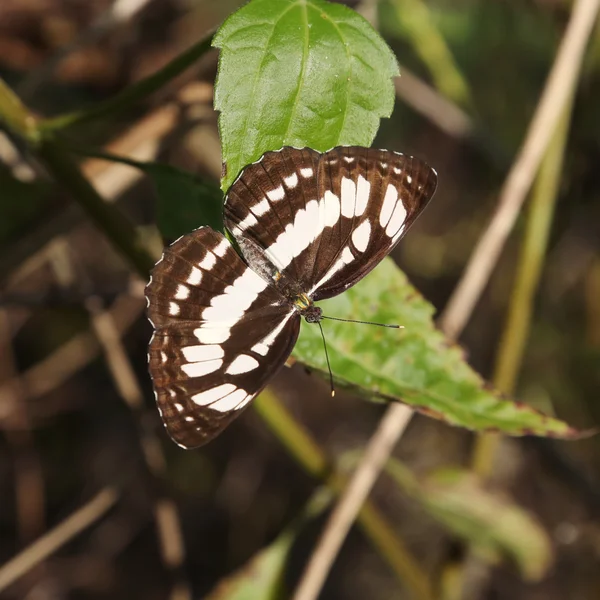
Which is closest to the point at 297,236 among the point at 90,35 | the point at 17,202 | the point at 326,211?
the point at 326,211

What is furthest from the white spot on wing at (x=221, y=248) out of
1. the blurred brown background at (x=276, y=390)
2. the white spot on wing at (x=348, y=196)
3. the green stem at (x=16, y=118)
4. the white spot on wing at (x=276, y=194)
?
the blurred brown background at (x=276, y=390)

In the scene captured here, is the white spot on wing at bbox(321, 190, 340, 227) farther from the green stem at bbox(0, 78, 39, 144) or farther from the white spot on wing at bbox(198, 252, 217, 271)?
the green stem at bbox(0, 78, 39, 144)

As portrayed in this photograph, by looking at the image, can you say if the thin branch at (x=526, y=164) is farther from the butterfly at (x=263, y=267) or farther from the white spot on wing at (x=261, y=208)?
the white spot on wing at (x=261, y=208)

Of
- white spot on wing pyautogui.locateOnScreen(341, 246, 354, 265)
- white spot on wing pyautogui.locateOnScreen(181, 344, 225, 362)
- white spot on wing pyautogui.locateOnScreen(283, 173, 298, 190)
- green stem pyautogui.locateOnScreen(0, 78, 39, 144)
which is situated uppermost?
green stem pyautogui.locateOnScreen(0, 78, 39, 144)

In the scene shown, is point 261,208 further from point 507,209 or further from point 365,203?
point 507,209

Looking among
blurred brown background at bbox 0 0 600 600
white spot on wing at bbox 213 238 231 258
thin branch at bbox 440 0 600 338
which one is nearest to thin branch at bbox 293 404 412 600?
thin branch at bbox 440 0 600 338

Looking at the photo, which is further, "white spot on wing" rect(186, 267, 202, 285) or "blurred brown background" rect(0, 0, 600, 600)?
"blurred brown background" rect(0, 0, 600, 600)

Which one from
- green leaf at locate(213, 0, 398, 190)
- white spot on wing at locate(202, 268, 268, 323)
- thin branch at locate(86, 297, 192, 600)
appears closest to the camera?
green leaf at locate(213, 0, 398, 190)
